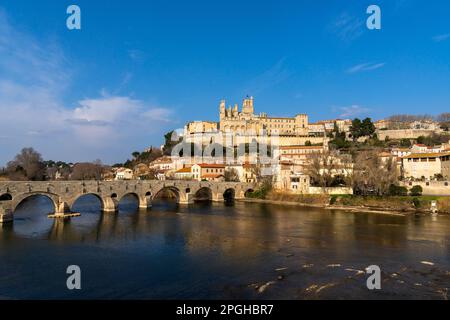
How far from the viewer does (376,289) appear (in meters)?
13.4

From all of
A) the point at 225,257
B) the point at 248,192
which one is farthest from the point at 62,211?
the point at 248,192

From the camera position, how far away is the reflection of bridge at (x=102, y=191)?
27.4 metres

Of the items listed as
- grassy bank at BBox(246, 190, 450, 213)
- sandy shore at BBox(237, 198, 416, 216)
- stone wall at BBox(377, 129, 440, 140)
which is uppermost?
stone wall at BBox(377, 129, 440, 140)

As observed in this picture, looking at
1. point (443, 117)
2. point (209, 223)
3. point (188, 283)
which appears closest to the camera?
point (188, 283)

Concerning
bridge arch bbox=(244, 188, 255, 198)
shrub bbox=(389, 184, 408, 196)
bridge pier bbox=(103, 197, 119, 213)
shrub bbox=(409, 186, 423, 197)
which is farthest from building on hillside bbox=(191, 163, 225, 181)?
shrub bbox=(409, 186, 423, 197)

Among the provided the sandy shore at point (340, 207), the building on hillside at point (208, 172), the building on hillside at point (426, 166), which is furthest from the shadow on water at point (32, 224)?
the building on hillside at point (426, 166)

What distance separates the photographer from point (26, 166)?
56.5 meters

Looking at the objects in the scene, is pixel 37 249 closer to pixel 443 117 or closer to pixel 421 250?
pixel 421 250

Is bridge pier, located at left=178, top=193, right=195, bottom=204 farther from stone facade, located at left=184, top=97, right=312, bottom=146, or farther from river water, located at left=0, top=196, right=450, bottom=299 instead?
stone facade, located at left=184, top=97, right=312, bottom=146

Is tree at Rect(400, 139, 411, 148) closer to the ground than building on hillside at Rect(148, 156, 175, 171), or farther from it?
farther from it

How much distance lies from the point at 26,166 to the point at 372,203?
48.5 m

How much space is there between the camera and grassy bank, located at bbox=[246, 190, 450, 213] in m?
34.7

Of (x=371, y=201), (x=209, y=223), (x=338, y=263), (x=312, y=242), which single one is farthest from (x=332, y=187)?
(x=338, y=263)

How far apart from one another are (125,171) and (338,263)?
222 ft
